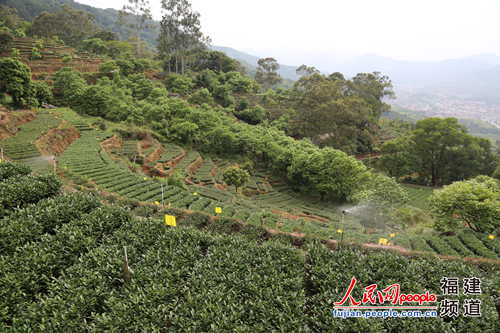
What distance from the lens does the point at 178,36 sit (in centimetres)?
5078

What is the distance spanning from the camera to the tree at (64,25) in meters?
52.0

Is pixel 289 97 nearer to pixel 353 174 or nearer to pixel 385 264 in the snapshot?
pixel 353 174

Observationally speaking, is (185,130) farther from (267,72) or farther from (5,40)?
(267,72)

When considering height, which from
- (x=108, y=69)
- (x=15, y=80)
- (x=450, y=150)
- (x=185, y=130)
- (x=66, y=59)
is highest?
(x=66, y=59)

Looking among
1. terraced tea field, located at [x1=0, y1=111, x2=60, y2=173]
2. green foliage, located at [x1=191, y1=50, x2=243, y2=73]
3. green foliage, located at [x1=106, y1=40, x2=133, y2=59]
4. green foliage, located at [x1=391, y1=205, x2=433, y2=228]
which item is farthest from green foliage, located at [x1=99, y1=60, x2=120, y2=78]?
green foliage, located at [x1=391, y1=205, x2=433, y2=228]

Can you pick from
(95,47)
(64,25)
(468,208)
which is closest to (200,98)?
(95,47)

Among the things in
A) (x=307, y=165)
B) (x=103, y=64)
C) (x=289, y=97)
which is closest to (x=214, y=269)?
(x=307, y=165)

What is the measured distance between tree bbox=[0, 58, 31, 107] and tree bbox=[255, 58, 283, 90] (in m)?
49.7

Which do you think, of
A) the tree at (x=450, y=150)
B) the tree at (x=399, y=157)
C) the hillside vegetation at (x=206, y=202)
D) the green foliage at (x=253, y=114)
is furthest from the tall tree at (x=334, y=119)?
the tree at (x=450, y=150)

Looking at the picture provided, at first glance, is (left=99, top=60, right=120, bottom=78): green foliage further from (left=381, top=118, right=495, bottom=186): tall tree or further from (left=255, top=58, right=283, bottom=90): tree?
(left=381, top=118, right=495, bottom=186): tall tree

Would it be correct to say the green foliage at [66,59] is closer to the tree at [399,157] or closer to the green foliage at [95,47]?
the green foliage at [95,47]

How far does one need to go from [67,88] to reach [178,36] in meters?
26.6

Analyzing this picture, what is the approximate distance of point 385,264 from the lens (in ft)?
17.7

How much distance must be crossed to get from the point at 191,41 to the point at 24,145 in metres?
42.9
